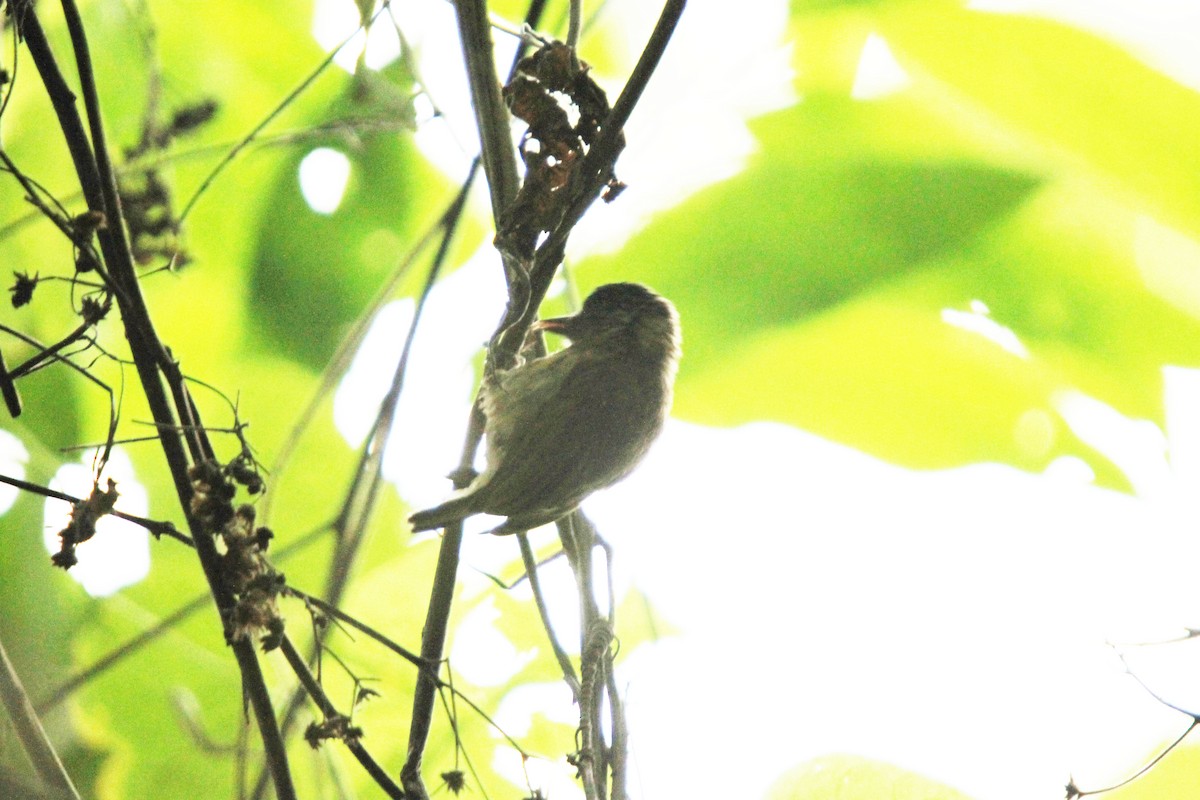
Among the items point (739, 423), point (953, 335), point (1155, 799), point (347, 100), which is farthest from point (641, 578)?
point (347, 100)

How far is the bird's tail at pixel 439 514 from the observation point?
2135 mm

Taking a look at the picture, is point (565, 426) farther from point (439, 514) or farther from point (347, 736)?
point (347, 736)

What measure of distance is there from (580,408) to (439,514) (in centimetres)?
64

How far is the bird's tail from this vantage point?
213cm

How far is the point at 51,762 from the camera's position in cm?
152

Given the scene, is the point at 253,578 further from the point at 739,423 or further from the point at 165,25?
the point at 165,25

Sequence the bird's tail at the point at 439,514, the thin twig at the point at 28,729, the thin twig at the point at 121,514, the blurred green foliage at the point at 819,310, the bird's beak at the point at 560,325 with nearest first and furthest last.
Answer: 1. the thin twig at the point at 121,514
2. the thin twig at the point at 28,729
3. the bird's tail at the point at 439,514
4. the blurred green foliage at the point at 819,310
5. the bird's beak at the point at 560,325

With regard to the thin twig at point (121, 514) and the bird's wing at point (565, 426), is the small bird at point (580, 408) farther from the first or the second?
the thin twig at point (121, 514)

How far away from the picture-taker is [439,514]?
Answer: 218 centimetres

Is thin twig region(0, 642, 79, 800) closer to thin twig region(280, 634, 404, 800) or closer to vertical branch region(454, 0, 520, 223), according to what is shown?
thin twig region(280, 634, 404, 800)

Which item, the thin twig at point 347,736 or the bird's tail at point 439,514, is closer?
the thin twig at point 347,736

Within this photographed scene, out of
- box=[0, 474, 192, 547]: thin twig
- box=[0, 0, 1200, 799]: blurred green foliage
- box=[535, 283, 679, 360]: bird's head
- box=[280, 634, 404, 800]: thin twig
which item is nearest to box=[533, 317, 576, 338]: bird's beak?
box=[535, 283, 679, 360]: bird's head

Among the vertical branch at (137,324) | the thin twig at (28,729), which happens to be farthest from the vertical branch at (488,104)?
the thin twig at (28,729)

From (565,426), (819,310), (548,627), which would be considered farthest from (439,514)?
(819,310)
